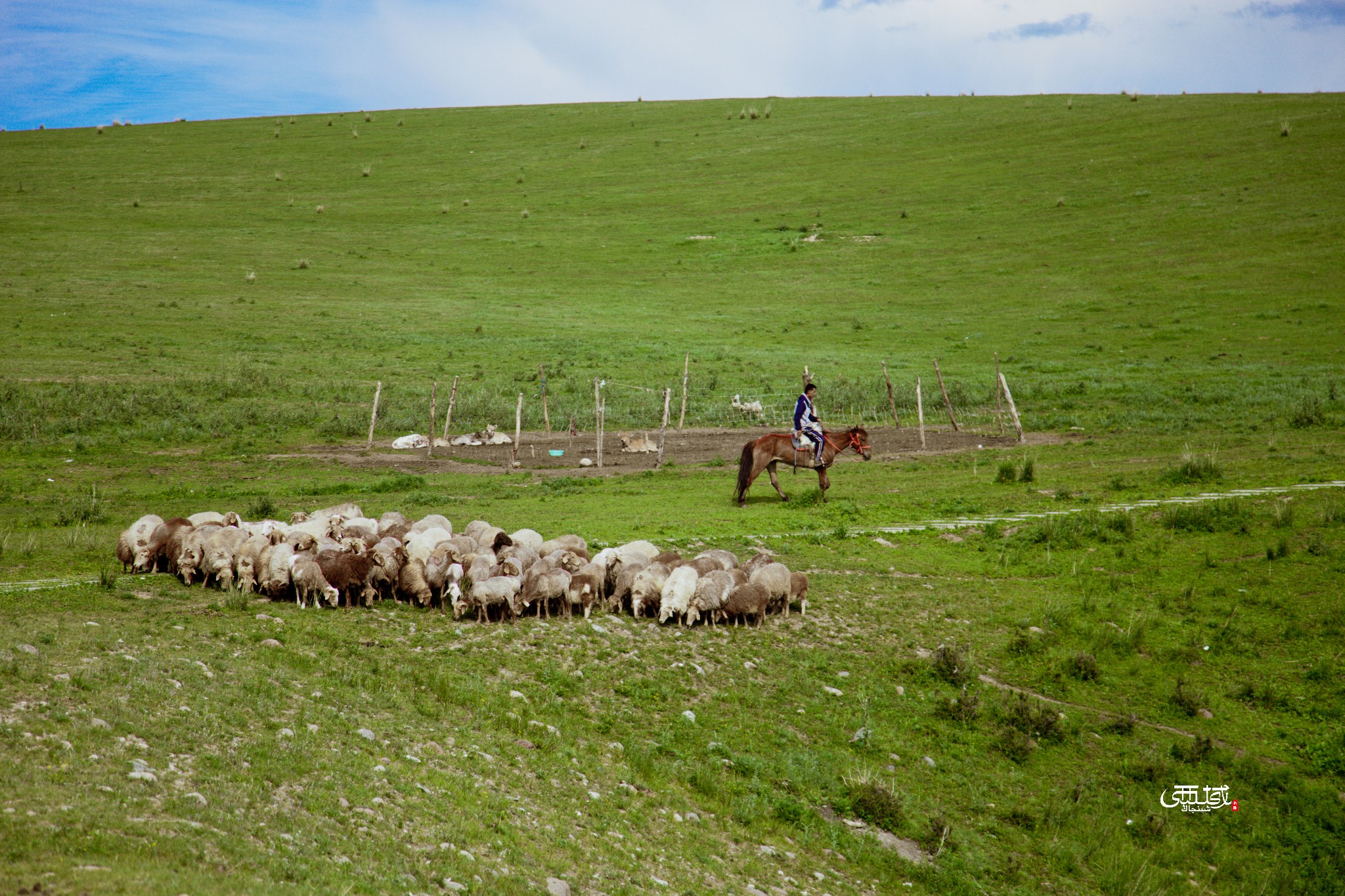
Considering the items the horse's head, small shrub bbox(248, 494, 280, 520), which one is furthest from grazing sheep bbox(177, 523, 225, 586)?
the horse's head

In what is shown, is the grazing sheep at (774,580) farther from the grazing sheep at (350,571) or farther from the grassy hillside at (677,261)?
the grassy hillside at (677,261)

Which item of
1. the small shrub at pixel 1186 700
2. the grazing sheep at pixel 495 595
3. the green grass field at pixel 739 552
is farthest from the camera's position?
the grazing sheep at pixel 495 595

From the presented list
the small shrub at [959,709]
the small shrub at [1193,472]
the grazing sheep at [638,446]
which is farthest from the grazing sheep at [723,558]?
the grazing sheep at [638,446]

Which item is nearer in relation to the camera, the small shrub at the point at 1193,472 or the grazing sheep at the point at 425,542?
the grazing sheep at the point at 425,542

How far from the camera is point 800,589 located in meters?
14.0

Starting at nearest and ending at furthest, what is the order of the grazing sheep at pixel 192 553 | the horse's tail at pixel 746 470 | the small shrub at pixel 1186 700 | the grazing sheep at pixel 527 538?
the small shrub at pixel 1186 700, the grazing sheep at pixel 192 553, the grazing sheep at pixel 527 538, the horse's tail at pixel 746 470

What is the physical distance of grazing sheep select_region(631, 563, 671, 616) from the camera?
13.5m

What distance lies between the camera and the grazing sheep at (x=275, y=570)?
1323cm

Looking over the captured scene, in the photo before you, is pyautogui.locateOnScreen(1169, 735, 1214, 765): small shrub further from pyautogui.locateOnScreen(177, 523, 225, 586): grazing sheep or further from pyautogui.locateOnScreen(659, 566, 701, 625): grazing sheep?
pyautogui.locateOnScreen(177, 523, 225, 586): grazing sheep

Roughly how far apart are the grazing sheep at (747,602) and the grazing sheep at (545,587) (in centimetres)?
233

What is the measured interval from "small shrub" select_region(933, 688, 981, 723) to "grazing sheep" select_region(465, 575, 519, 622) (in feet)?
19.9

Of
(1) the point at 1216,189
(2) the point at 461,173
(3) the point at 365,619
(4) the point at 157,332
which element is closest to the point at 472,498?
(3) the point at 365,619

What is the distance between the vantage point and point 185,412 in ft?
111

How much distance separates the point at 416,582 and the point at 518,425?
15504 mm
